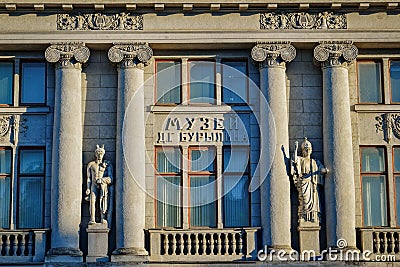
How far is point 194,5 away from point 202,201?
5093 mm

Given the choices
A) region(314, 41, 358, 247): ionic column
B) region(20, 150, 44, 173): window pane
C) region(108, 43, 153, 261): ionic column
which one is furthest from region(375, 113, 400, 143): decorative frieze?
region(20, 150, 44, 173): window pane

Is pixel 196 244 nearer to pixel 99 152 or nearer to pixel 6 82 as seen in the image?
pixel 99 152

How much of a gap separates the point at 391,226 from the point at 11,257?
9.69 m

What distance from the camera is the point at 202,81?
31109 mm

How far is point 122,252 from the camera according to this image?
29.3m

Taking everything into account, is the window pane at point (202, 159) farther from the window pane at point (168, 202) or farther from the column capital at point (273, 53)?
the column capital at point (273, 53)

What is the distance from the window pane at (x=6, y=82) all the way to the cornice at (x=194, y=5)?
5.09 feet

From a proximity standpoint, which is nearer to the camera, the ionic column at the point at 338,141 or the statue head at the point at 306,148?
the ionic column at the point at 338,141

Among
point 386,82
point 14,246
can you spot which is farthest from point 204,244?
point 386,82

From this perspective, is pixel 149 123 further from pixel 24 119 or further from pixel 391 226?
pixel 391 226

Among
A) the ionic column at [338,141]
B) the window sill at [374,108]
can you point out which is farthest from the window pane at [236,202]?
the window sill at [374,108]

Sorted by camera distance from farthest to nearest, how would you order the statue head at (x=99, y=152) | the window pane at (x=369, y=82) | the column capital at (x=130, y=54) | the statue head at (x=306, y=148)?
the window pane at (x=369, y=82) < the column capital at (x=130, y=54) < the statue head at (x=306, y=148) < the statue head at (x=99, y=152)

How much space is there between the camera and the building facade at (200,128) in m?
29.7

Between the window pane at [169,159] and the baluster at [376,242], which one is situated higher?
the window pane at [169,159]
